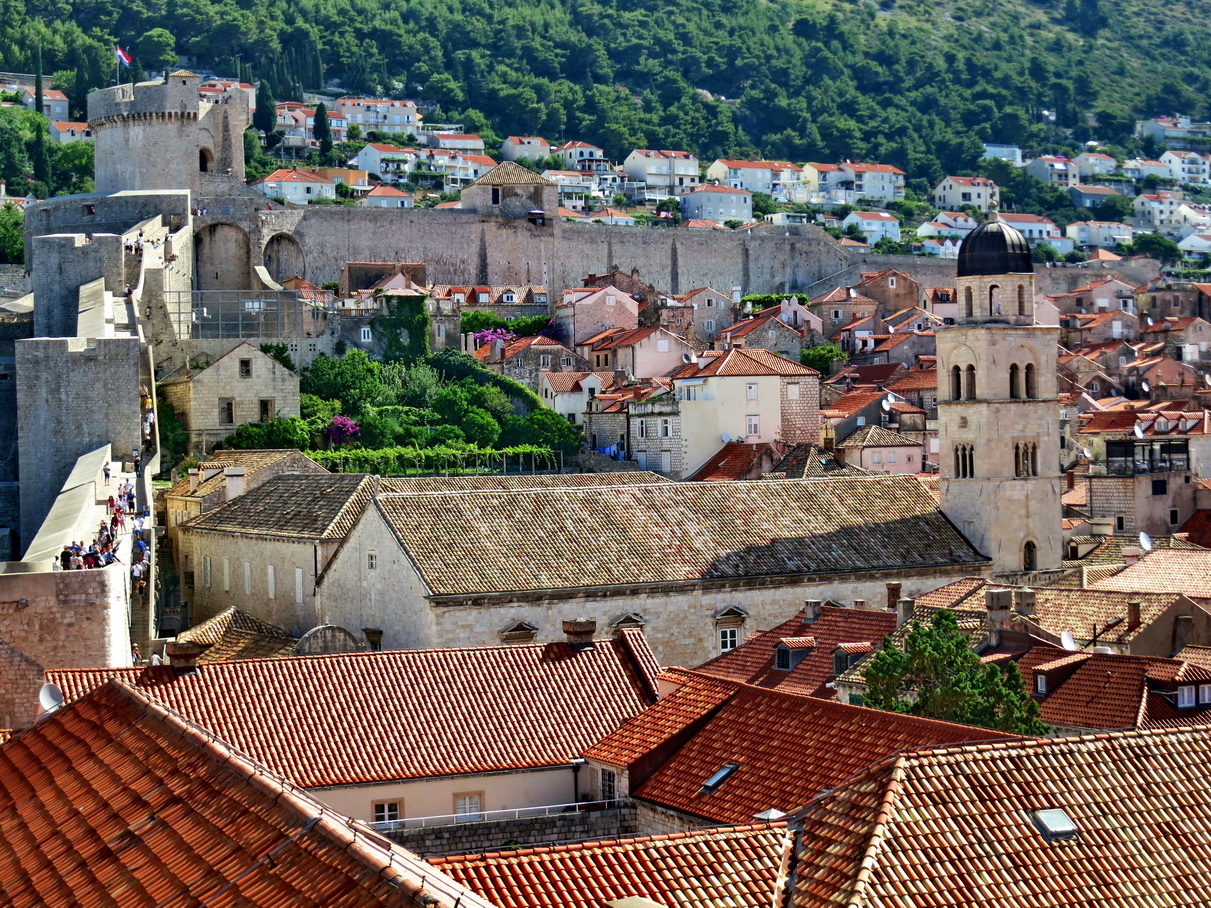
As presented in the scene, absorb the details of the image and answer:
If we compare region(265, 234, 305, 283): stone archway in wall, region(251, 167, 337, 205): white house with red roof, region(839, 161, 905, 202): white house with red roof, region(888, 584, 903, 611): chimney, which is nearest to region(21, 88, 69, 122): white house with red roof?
region(251, 167, 337, 205): white house with red roof

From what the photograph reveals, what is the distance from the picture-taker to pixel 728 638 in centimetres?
3225

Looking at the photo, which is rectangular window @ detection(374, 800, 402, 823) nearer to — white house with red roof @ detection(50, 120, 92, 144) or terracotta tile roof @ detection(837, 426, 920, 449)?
terracotta tile roof @ detection(837, 426, 920, 449)

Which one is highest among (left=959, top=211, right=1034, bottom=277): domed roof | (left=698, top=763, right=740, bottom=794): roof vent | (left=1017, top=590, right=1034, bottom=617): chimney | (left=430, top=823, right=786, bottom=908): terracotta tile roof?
(left=959, top=211, right=1034, bottom=277): domed roof

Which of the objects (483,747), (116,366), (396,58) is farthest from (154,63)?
(483,747)

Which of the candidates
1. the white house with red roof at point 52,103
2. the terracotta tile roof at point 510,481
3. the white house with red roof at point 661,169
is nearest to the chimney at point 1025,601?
the terracotta tile roof at point 510,481

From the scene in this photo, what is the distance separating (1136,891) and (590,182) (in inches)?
4811

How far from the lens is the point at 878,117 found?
171500 mm

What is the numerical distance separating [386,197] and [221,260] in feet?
142

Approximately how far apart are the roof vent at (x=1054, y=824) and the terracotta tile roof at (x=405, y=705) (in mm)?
9609

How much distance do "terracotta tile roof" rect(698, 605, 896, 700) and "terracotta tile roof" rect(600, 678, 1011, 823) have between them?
21.5 feet

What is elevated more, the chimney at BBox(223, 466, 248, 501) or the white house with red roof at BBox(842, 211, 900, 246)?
the white house with red roof at BBox(842, 211, 900, 246)

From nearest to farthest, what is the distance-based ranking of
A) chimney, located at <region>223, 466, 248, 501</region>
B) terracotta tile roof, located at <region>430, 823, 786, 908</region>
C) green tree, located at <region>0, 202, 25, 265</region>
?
terracotta tile roof, located at <region>430, 823, 786, 908</region>, chimney, located at <region>223, 466, 248, 501</region>, green tree, located at <region>0, 202, 25, 265</region>

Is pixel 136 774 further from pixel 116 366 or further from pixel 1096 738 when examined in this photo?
pixel 116 366

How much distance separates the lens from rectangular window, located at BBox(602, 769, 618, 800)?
2038 centimetres
